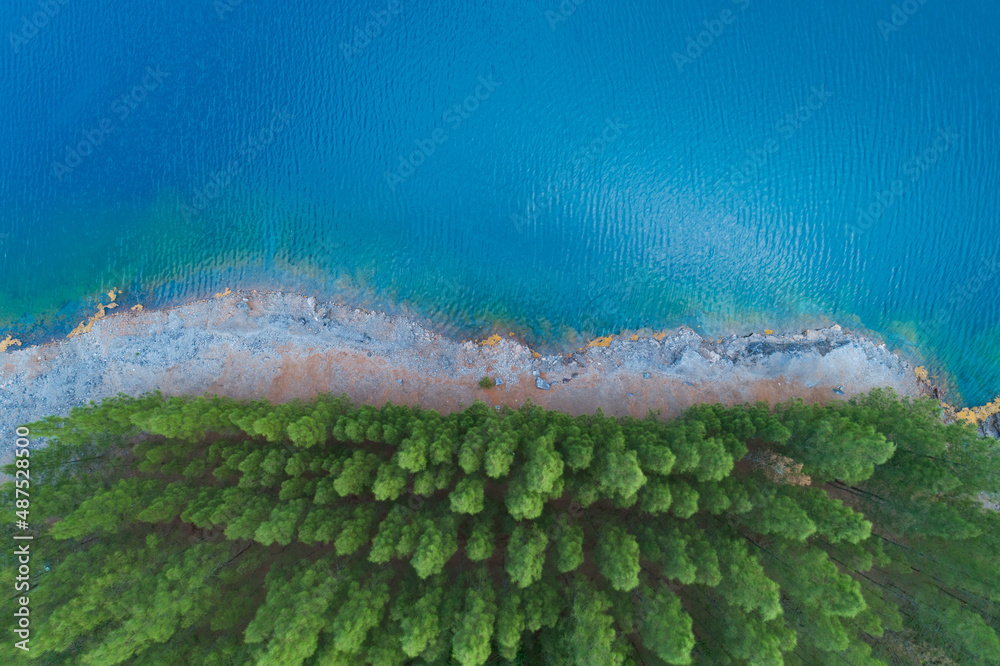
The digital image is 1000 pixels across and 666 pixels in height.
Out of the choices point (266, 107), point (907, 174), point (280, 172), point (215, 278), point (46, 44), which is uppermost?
point (46, 44)

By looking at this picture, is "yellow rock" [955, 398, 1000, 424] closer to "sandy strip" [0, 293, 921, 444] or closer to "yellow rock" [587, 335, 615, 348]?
"sandy strip" [0, 293, 921, 444]

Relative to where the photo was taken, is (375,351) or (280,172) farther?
(280,172)

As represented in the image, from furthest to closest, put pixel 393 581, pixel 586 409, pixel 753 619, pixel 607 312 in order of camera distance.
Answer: pixel 607 312 → pixel 586 409 → pixel 393 581 → pixel 753 619

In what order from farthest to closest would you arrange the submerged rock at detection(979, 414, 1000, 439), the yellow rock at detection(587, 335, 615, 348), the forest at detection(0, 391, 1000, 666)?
the yellow rock at detection(587, 335, 615, 348) < the submerged rock at detection(979, 414, 1000, 439) < the forest at detection(0, 391, 1000, 666)

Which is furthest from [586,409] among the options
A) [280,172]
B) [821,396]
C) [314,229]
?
[280,172]

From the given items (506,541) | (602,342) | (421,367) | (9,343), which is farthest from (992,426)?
(9,343)

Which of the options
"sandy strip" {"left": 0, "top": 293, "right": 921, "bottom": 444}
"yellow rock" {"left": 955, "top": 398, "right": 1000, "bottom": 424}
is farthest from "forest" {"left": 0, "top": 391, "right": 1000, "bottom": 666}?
"yellow rock" {"left": 955, "top": 398, "right": 1000, "bottom": 424}

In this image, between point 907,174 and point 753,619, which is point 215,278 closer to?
point 753,619
